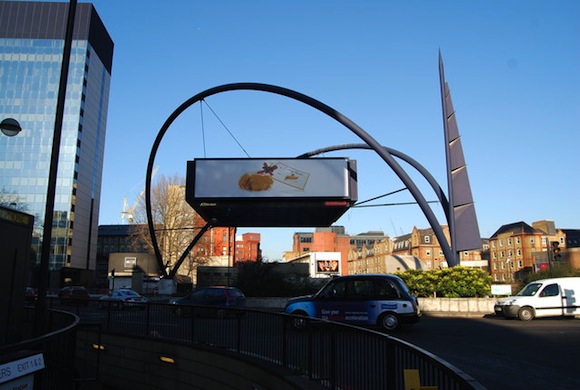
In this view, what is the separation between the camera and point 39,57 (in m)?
88.3

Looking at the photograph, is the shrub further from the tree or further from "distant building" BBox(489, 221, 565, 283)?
"distant building" BBox(489, 221, 565, 283)

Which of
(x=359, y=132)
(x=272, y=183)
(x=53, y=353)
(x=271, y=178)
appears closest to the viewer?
(x=53, y=353)

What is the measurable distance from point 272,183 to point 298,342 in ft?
73.1

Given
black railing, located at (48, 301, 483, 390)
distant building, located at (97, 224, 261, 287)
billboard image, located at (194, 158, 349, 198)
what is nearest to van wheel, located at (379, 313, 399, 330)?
black railing, located at (48, 301, 483, 390)

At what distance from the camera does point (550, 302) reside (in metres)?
20.6

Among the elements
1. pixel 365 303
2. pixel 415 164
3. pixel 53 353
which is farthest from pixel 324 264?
pixel 53 353

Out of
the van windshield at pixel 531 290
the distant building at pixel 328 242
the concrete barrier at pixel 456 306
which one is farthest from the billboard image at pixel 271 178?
the distant building at pixel 328 242

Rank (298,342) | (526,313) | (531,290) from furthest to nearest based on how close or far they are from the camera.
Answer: (531,290) → (526,313) → (298,342)

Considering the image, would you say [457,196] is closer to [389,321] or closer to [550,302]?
[550,302]

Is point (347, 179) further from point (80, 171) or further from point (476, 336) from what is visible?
point (80, 171)

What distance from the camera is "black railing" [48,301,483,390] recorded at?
4934 millimetres

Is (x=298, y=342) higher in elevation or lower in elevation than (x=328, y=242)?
lower

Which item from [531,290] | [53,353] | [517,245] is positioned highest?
[517,245]

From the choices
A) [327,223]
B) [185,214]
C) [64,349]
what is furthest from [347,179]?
[185,214]
